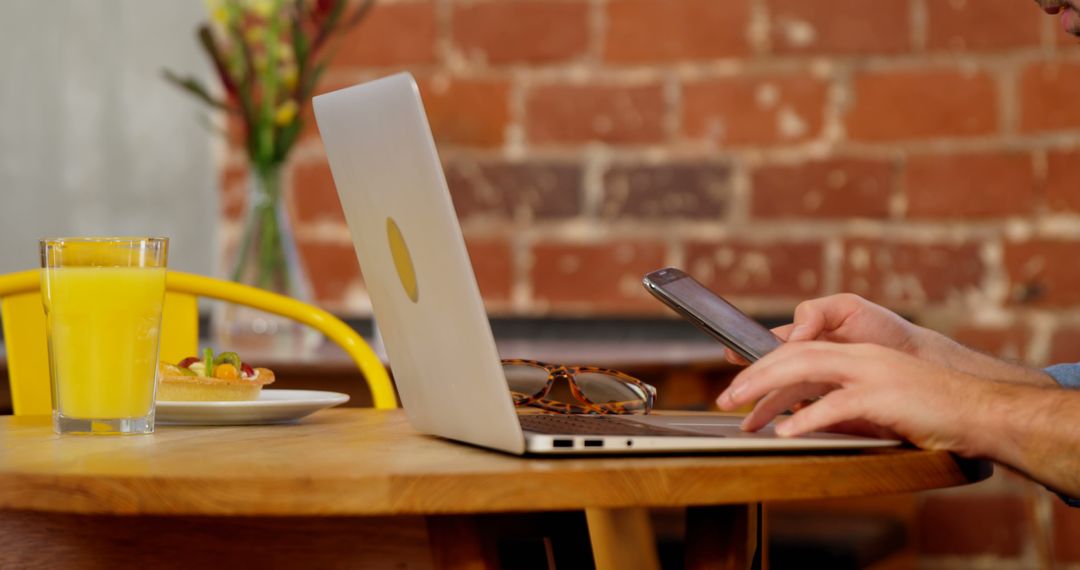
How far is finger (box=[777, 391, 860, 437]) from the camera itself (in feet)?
3.02

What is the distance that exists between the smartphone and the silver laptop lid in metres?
0.20

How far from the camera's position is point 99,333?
1.05 m

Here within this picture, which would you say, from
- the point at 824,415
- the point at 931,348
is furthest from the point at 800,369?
the point at 931,348

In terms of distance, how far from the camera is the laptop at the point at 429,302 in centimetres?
84

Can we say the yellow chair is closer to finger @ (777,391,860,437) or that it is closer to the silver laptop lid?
the silver laptop lid

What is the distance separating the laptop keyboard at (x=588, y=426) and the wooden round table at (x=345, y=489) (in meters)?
0.04

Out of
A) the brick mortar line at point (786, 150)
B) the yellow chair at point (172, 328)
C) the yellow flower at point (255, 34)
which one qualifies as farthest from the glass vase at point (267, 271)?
the yellow chair at point (172, 328)

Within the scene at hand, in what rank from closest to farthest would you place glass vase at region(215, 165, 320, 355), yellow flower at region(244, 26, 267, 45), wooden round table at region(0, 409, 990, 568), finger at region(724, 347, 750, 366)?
1. wooden round table at region(0, 409, 990, 568)
2. finger at region(724, 347, 750, 366)
3. glass vase at region(215, 165, 320, 355)
4. yellow flower at region(244, 26, 267, 45)

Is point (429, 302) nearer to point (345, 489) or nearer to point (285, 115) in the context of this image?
point (345, 489)

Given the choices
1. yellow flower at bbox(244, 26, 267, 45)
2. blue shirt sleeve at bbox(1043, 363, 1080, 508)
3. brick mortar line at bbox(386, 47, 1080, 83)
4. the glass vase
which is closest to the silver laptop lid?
blue shirt sleeve at bbox(1043, 363, 1080, 508)

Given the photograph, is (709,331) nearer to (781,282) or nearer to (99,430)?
(99,430)

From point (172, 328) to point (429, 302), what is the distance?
798mm

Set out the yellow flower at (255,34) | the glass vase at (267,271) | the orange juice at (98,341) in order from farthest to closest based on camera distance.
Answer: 1. the yellow flower at (255,34)
2. the glass vase at (267,271)
3. the orange juice at (98,341)

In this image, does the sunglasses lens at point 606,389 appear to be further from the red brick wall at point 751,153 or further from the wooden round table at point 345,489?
the red brick wall at point 751,153
